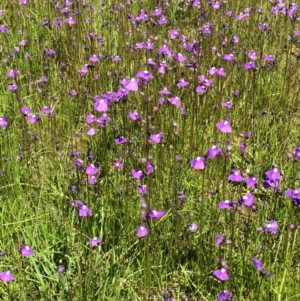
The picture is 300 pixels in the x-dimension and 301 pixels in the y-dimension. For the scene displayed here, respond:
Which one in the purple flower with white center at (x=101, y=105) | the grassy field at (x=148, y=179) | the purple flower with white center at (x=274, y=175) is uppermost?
the purple flower with white center at (x=101, y=105)

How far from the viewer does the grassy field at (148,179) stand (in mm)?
2463

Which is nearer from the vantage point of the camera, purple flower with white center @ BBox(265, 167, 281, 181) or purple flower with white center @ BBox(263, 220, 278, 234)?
purple flower with white center @ BBox(263, 220, 278, 234)

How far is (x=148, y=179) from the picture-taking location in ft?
7.54

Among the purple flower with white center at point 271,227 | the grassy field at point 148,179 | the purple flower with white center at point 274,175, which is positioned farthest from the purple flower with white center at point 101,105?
the purple flower with white center at point 271,227

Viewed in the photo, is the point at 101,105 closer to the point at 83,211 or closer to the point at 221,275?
the point at 83,211

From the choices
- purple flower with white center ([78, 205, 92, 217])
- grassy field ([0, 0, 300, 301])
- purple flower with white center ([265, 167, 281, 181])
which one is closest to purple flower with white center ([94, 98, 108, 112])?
grassy field ([0, 0, 300, 301])

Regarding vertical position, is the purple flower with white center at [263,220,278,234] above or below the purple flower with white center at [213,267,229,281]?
above

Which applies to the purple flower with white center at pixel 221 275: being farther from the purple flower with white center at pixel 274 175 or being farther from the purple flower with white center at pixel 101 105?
the purple flower with white center at pixel 101 105

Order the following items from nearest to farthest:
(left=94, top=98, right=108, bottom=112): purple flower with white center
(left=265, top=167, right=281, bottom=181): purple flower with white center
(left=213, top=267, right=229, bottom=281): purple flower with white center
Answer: (left=213, top=267, right=229, bottom=281): purple flower with white center, (left=265, top=167, right=281, bottom=181): purple flower with white center, (left=94, top=98, right=108, bottom=112): purple flower with white center

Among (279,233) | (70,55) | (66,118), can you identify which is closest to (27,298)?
(279,233)

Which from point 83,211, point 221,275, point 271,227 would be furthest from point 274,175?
point 83,211

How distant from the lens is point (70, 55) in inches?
183

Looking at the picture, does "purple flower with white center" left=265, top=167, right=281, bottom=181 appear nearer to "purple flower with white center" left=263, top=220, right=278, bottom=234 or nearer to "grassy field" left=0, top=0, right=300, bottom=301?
"grassy field" left=0, top=0, right=300, bottom=301

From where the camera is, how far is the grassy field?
2.46m
